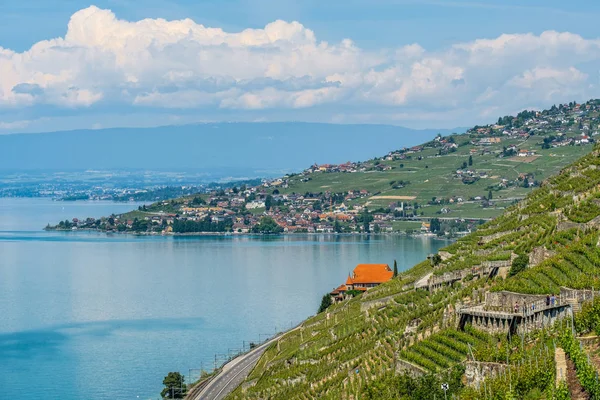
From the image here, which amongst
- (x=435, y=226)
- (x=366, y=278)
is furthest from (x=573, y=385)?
(x=435, y=226)

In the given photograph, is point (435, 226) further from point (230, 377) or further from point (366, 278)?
point (230, 377)

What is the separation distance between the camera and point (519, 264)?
117ft

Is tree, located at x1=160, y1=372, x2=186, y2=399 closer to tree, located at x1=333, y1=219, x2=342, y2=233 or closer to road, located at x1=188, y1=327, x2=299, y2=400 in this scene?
road, located at x1=188, y1=327, x2=299, y2=400

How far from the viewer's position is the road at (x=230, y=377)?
193 feet

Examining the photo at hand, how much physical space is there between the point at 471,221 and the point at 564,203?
13218 centimetres

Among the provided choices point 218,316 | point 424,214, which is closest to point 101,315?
point 218,316

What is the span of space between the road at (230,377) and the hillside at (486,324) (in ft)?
17.0

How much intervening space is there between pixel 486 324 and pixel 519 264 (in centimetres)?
509

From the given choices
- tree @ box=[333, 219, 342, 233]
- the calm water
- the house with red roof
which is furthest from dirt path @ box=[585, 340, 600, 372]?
tree @ box=[333, 219, 342, 233]

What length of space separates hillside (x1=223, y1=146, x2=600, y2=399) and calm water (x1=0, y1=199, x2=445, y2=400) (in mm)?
22118

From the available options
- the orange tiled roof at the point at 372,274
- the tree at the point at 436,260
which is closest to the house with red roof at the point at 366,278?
the orange tiled roof at the point at 372,274

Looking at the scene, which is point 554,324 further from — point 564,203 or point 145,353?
point 145,353

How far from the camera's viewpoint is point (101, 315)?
100 metres

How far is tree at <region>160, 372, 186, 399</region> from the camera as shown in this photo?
202 ft
